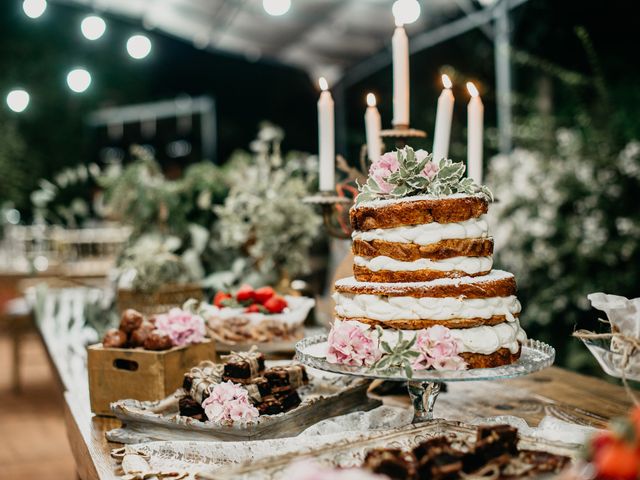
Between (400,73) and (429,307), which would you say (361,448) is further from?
(400,73)

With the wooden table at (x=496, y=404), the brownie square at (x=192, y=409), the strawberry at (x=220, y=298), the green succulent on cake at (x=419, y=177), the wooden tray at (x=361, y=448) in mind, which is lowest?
the wooden table at (x=496, y=404)

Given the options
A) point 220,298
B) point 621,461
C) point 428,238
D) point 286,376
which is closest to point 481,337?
point 428,238

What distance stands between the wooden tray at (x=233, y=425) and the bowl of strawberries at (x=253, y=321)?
1.27ft

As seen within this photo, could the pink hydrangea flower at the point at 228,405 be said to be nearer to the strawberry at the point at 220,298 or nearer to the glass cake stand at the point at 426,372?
the glass cake stand at the point at 426,372

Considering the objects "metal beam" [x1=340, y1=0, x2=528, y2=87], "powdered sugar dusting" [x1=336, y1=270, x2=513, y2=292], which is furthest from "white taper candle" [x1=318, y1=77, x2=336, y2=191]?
"metal beam" [x1=340, y1=0, x2=528, y2=87]

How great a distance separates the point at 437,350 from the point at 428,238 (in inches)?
9.4

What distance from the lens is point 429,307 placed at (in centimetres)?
139

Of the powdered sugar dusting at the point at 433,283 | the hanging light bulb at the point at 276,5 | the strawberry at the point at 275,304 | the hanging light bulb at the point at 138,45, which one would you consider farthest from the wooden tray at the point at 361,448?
the hanging light bulb at the point at 138,45

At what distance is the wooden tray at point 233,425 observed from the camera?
4.75 ft

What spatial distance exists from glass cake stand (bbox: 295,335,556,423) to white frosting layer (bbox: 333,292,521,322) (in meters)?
0.11

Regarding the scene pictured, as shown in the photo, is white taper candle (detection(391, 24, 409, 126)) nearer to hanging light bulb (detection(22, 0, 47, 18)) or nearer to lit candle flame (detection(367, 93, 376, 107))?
lit candle flame (detection(367, 93, 376, 107))

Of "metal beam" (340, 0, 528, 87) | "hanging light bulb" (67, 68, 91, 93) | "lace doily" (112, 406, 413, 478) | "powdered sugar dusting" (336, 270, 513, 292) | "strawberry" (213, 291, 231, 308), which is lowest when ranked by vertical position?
"lace doily" (112, 406, 413, 478)

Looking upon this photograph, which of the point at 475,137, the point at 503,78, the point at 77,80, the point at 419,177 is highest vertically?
the point at 503,78

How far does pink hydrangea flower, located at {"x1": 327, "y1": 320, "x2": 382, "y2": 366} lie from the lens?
1.35m
